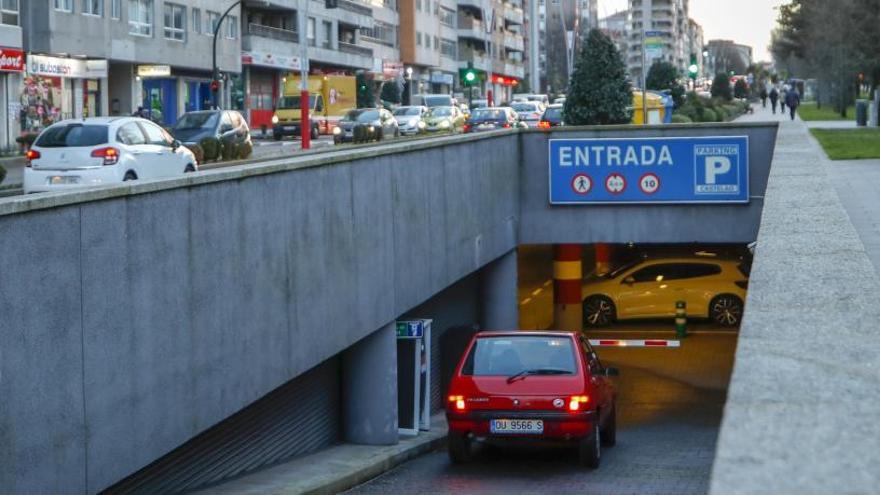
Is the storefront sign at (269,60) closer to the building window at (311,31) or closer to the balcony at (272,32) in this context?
the balcony at (272,32)

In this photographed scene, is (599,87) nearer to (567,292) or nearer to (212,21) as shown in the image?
(567,292)

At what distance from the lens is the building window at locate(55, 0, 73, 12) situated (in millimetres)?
48653

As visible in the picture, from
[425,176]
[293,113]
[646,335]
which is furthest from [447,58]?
[425,176]

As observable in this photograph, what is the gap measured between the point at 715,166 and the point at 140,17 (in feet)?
103

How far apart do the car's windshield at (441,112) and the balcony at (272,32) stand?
13100 mm

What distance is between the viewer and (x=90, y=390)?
412 inches

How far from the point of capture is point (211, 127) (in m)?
33.7

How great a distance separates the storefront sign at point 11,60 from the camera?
4500 centimetres

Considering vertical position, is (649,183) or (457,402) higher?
(649,183)

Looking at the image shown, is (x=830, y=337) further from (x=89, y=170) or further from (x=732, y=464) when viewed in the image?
(x=89, y=170)

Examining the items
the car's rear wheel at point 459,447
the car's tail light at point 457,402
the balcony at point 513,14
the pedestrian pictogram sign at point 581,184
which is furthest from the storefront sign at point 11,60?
the balcony at point 513,14

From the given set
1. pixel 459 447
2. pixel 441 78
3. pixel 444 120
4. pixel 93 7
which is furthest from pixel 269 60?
pixel 459 447

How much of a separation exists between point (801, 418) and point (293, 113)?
5430 centimetres

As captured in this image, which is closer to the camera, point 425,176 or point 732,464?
point 732,464
